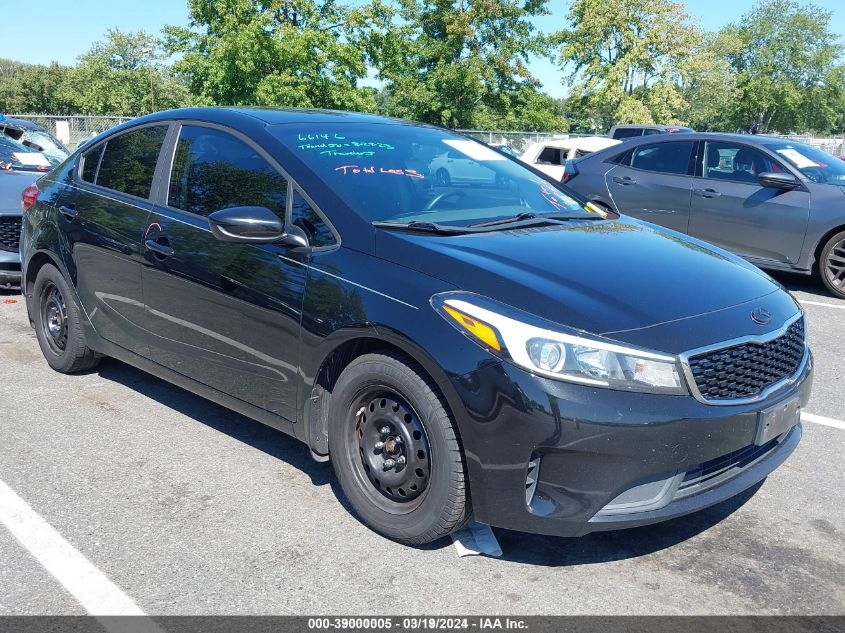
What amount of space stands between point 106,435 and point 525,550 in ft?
7.85

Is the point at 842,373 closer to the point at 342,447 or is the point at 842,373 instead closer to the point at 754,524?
the point at 754,524

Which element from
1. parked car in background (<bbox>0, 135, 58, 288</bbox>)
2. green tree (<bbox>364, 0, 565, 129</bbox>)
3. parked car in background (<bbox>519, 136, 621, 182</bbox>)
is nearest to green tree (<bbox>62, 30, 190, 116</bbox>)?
green tree (<bbox>364, 0, 565, 129</bbox>)

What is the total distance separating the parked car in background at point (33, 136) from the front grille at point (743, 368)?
9351 millimetres

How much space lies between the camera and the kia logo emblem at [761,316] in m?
3.13

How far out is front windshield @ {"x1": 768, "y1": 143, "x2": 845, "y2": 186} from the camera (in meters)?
8.23

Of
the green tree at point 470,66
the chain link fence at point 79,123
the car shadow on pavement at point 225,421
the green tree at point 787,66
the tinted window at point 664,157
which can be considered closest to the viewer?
the car shadow on pavement at point 225,421

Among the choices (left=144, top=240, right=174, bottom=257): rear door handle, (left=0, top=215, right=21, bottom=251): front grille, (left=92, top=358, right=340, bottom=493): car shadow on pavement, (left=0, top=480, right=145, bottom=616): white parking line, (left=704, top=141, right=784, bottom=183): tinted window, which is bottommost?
(left=0, top=480, right=145, bottom=616): white parking line

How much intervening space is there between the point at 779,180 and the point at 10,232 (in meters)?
7.23

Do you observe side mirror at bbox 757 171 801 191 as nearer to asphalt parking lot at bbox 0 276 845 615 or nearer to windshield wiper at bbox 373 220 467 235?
asphalt parking lot at bbox 0 276 845 615

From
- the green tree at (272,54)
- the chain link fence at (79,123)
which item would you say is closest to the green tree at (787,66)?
the green tree at (272,54)

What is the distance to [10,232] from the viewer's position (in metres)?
7.33

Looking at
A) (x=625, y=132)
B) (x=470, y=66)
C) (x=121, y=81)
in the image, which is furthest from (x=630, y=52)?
(x=121, y=81)

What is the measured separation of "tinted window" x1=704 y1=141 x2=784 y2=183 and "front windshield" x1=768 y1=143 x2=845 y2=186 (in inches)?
6.0

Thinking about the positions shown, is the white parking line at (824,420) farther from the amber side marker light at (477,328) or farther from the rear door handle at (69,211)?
the rear door handle at (69,211)
